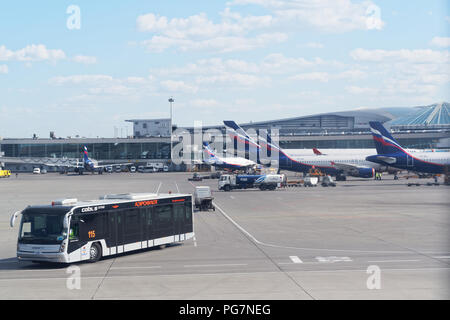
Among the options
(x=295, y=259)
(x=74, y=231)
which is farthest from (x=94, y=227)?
(x=295, y=259)

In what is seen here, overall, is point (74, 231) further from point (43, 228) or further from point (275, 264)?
point (275, 264)

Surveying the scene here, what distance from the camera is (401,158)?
8144 cm

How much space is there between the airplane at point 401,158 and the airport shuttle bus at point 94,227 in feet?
194

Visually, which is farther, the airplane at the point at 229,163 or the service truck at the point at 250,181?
the airplane at the point at 229,163

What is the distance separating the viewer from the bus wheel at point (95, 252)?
79.2 feet

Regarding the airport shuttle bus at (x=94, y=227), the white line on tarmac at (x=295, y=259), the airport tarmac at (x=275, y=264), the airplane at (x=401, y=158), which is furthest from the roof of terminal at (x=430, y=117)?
the airport shuttle bus at (x=94, y=227)

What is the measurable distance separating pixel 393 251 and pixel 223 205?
2738cm

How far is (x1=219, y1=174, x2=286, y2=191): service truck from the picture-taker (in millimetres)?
70875

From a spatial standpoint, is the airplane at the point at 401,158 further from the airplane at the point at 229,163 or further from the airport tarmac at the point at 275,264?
the airport tarmac at the point at 275,264

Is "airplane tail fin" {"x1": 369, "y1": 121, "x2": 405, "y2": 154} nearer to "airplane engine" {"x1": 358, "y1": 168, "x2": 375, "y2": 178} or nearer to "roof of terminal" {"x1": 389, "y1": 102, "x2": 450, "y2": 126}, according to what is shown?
"airplane engine" {"x1": 358, "y1": 168, "x2": 375, "y2": 178}

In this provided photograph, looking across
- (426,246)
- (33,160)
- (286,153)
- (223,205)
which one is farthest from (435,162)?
(33,160)

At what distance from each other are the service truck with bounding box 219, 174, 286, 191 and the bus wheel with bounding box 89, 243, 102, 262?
4701 centimetres

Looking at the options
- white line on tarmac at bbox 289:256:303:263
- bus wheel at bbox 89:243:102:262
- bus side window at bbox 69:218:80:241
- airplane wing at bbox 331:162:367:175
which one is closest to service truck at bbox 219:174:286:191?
airplane wing at bbox 331:162:367:175
